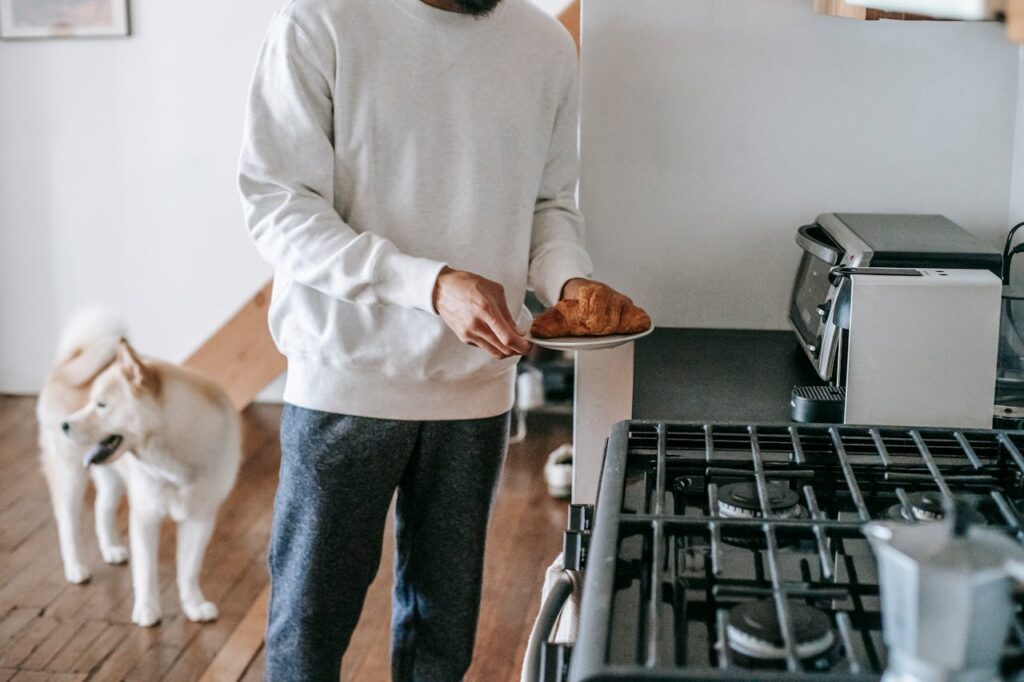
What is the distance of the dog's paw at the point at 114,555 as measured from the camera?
10.9 feet

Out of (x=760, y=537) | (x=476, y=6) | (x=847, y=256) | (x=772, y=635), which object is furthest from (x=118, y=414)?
(x=772, y=635)

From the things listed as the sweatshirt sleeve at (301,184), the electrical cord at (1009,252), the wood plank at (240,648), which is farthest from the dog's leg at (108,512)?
the electrical cord at (1009,252)

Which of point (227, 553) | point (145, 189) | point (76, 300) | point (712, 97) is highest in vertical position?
point (712, 97)

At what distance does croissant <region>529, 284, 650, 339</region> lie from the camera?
157 cm

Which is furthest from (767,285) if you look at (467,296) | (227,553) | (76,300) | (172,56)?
(76,300)

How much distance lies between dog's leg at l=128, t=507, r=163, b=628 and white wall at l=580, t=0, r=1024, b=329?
5.07 ft

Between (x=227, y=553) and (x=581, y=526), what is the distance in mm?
Result: 2261

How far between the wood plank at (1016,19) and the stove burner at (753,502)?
1.71 ft

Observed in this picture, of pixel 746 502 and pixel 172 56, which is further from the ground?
pixel 172 56

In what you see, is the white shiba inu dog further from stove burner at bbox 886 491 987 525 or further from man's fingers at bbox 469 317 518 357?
stove burner at bbox 886 491 987 525

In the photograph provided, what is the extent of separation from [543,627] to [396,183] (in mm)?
886

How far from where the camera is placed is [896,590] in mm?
707

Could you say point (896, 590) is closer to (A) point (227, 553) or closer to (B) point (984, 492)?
(B) point (984, 492)

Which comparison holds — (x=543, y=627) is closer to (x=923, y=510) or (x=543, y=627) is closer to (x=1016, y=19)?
(x=923, y=510)
